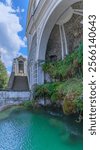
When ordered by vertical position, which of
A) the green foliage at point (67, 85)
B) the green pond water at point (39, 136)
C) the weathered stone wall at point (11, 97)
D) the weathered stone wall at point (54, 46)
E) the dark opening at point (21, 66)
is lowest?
the green pond water at point (39, 136)

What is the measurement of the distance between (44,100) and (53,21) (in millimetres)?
4420

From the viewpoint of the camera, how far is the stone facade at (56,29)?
10984 mm

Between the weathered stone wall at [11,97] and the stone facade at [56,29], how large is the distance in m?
1.40

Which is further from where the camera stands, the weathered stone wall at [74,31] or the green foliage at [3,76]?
the green foliage at [3,76]

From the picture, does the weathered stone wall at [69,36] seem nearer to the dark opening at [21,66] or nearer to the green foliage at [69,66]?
the green foliage at [69,66]

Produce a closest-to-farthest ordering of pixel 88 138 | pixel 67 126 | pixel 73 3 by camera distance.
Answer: pixel 88 138, pixel 67 126, pixel 73 3

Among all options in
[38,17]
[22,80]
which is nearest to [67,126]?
[38,17]

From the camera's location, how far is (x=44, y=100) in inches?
499

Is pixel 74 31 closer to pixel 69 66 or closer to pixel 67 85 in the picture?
pixel 69 66

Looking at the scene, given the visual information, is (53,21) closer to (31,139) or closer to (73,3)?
(73,3)

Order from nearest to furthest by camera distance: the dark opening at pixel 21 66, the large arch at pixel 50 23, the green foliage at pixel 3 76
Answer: the large arch at pixel 50 23 → the green foliage at pixel 3 76 → the dark opening at pixel 21 66

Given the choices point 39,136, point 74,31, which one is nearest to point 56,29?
point 74,31

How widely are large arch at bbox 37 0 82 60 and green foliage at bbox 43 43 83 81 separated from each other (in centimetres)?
91

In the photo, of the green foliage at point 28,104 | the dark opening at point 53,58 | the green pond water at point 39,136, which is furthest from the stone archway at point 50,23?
the green pond water at point 39,136
